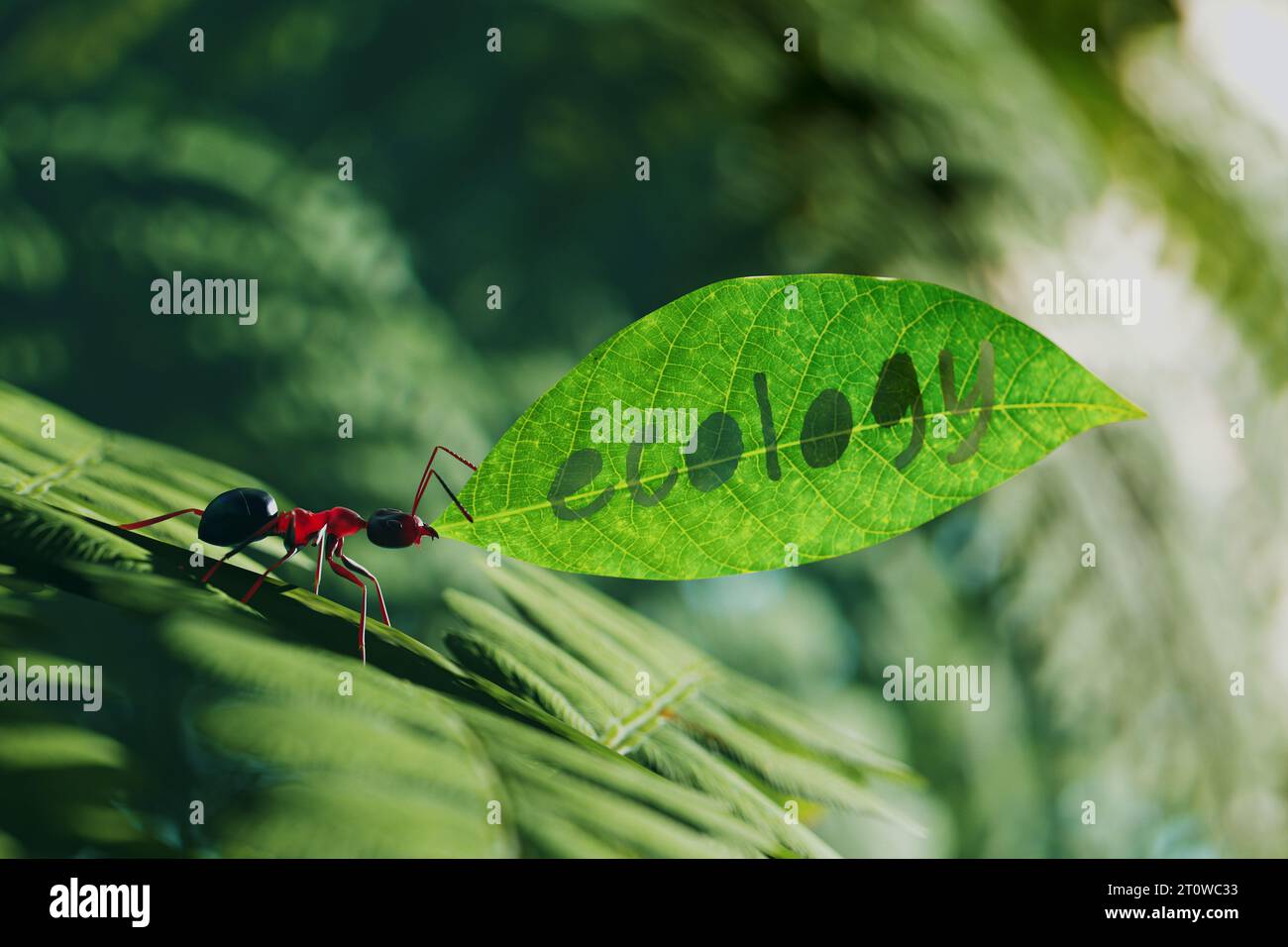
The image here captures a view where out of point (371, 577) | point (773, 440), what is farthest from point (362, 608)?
point (773, 440)

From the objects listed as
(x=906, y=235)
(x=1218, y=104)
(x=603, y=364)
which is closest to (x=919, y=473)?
(x=603, y=364)

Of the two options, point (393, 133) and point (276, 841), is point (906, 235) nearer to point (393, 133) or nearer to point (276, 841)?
point (393, 133)

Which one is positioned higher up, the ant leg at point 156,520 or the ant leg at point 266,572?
the ant leg at point 156,520

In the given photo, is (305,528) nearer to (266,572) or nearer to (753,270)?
(266,572)

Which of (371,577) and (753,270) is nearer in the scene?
(371,577)
